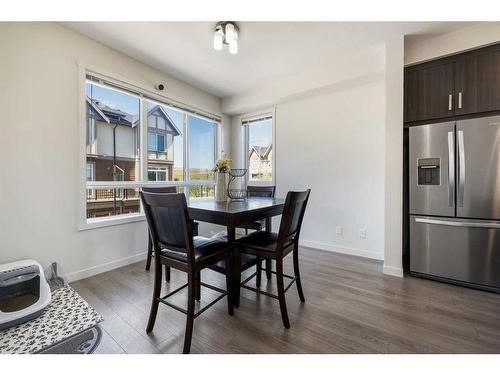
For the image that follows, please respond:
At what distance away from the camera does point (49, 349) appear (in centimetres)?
136

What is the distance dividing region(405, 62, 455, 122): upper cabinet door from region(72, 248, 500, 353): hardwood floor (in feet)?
5.74

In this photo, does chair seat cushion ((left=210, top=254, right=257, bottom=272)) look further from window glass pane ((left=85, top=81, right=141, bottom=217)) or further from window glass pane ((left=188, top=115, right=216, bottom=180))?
window glass pane ((left=188, top=115, right=216, bottom=180))

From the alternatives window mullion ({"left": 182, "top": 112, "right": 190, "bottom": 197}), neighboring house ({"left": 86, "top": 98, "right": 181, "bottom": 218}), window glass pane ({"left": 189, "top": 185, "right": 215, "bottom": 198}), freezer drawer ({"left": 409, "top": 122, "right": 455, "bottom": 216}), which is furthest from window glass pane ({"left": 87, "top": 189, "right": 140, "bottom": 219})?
freezer drawer ({"left": 409, "top": 122, "right": 455, "bottom": 216})

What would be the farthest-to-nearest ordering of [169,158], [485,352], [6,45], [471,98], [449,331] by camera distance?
1. [169,158]
2. [471,98]
3. [6,45]
4. [449,331]
5. [485,352]

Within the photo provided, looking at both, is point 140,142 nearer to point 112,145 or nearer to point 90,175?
point 112,145

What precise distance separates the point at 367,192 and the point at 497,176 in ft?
3.89

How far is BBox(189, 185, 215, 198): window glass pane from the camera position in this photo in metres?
3.79

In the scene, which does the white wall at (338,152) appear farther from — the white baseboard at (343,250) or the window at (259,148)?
the window at (259,148)

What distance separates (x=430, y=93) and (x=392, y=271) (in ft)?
6.36

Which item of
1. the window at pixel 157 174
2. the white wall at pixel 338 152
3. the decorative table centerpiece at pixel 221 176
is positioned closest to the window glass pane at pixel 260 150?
the white wall at pixel 338 152

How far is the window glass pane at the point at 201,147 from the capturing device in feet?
12.4

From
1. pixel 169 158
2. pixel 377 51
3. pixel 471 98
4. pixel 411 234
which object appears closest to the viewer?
pixel 471 98
